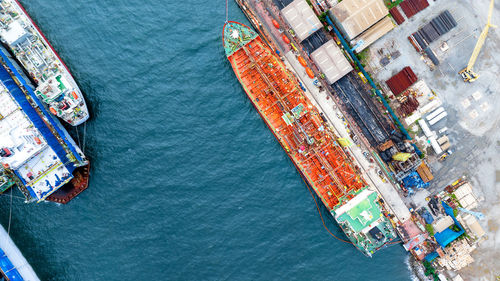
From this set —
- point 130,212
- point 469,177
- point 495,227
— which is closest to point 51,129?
point 130,212

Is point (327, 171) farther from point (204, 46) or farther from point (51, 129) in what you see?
point (51, 129)

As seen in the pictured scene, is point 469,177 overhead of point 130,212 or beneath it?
beneath

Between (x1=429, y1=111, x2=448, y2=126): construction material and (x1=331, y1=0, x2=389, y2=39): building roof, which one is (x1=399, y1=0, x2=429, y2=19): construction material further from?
(x1=429, y1=111, x2=448, y2=126): construction material

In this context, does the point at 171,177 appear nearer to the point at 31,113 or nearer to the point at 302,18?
the point at 31,113

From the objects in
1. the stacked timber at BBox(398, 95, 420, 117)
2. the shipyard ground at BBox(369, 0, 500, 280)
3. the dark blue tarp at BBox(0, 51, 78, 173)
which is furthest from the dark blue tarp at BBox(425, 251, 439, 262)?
the dark blue tarp at BBox(0, 51, 78, 173)

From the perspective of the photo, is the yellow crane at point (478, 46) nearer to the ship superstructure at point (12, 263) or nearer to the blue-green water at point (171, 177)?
the blue-green water at point (171, 177)

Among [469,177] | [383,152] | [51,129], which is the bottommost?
[469,177]

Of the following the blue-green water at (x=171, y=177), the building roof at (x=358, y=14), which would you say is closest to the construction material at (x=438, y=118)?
the building roof at (x=358, y=14)
